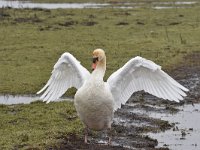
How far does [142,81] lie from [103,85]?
3.79ft

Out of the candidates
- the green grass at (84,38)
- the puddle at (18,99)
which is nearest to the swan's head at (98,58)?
the puddle at (18,99)

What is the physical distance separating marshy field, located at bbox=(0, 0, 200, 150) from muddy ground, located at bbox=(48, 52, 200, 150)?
21 millimetres

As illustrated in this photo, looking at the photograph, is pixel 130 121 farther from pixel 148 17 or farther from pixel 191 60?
pixel 148 17

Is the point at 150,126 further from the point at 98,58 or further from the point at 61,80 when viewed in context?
the point at 98,58

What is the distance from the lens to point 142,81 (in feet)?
33.8

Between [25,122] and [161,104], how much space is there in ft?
13.9

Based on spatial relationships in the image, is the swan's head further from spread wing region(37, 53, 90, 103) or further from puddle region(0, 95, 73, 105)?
puddle region(0, 95, 73, 105)

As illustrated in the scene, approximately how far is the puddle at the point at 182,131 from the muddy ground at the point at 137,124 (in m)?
0.23

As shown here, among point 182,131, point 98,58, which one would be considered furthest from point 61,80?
point 182,131

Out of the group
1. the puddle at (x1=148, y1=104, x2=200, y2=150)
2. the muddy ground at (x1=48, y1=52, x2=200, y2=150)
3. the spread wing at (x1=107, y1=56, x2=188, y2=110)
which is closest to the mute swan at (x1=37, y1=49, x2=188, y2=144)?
the spread wing at (x1=107, y1=56, x2=188, y2=110)

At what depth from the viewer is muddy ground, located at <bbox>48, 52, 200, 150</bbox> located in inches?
422

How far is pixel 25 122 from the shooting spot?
12.7m

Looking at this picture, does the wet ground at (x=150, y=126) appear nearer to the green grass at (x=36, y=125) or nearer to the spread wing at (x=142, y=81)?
the green grass at (x=36, y=125)

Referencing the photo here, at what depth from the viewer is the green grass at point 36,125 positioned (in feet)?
34.7
